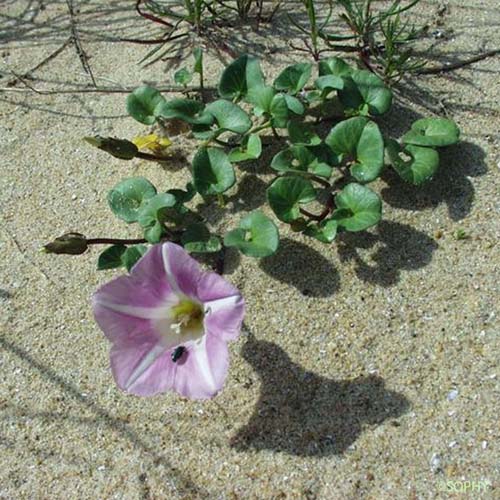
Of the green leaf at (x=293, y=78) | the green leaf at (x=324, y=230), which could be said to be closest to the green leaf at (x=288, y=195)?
the green leaf at (x=324, y=230)

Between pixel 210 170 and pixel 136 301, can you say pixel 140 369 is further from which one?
pixel 210 170

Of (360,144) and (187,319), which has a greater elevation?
(360,144)

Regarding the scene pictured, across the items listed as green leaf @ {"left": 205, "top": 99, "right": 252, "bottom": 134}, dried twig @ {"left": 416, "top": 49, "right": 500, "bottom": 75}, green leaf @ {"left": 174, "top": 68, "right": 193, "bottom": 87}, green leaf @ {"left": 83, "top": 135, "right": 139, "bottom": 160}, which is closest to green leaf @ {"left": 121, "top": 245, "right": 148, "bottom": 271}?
green leaf @ {"left": 83, "top": 135, "right": 139, "bottom": 160}

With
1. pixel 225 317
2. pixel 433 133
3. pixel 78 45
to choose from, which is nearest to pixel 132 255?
pixel 225 317

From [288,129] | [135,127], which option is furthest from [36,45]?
[288,129]

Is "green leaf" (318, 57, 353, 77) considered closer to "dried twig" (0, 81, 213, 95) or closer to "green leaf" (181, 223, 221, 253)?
"dried twig" (0, 81, 213, 95)

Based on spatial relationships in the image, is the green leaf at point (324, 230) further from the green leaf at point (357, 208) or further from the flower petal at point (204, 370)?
the flower petal at point (204, 370)

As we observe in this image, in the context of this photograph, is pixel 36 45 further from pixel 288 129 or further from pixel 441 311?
pixel 441 311
